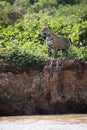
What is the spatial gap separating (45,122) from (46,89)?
8.68ft

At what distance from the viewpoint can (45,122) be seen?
16.6 meters

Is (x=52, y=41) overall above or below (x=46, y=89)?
above

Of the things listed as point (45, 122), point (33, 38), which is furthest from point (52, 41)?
point (45, 122)

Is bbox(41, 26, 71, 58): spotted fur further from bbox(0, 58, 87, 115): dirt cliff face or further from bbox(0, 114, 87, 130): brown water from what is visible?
bbox(0, 114, 87, 130): brown water

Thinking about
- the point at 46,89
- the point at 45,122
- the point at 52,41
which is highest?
the point at 52,41

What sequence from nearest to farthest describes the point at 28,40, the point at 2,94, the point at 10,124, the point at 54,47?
the point at 10,124, the point at 2,94, the point at 54,47, the point at 28,40

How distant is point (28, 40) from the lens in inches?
Result: 897

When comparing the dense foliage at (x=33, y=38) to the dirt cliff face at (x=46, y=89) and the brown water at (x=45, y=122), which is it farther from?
the brown water at (x=45, y=122)

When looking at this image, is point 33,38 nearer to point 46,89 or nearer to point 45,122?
point 46,89

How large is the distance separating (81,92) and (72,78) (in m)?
0.65

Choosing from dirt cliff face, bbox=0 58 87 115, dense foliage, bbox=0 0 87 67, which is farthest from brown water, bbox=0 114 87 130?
dense foliage, bbox=0 0 87 67

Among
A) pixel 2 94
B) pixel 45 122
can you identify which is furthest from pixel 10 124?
pixel 2 94

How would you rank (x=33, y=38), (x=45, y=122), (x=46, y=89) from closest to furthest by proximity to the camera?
(x=45, y=122)
(x=46, y=89)
(x=33, y=38)

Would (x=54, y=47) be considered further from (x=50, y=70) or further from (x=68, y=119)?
(x=68, y=119)
